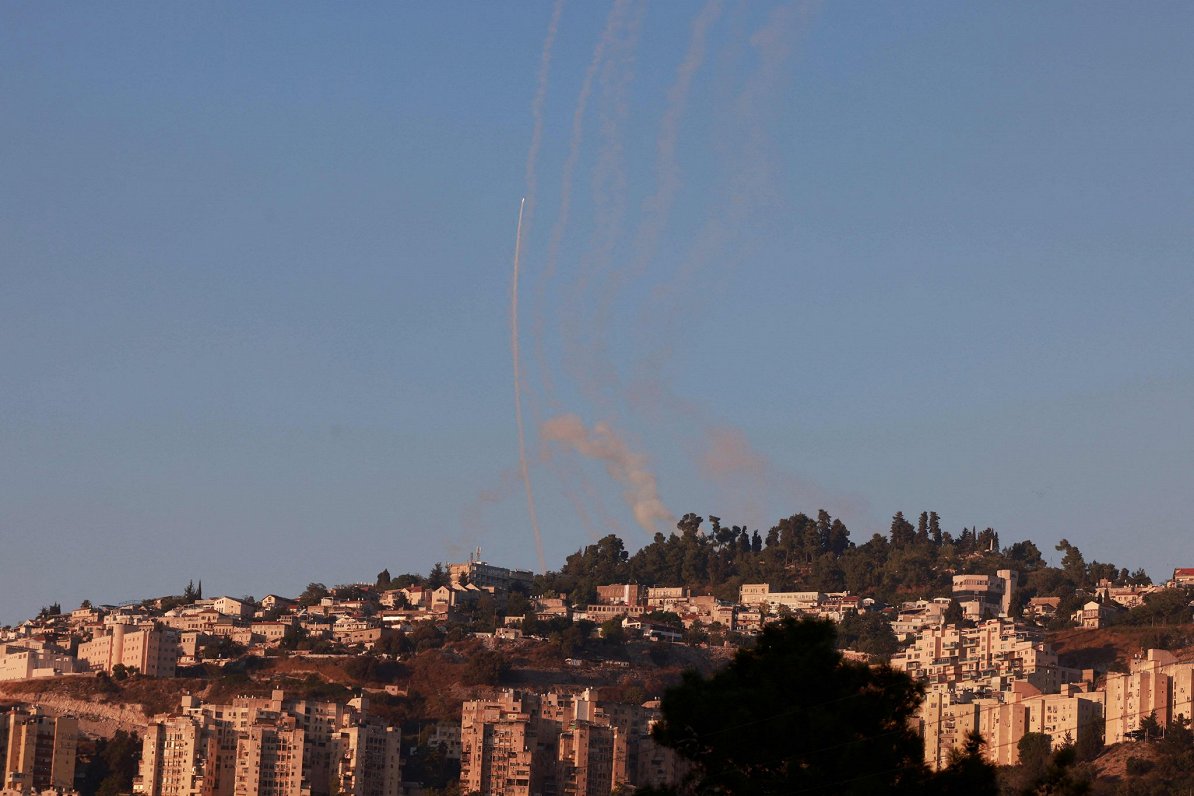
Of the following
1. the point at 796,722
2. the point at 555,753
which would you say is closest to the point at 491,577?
the point at 555,753

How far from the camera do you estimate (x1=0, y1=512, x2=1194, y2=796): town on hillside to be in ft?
347

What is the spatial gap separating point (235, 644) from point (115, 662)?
30.0 ft

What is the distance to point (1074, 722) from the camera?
10019 centimetres

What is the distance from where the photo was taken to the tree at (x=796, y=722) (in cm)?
2711

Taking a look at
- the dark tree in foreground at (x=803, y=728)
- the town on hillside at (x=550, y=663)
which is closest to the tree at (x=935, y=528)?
the town on hillside at (x=550, y=663)

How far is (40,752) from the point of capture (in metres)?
110

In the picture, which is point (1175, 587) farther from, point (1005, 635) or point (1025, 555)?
point (1025, 555)

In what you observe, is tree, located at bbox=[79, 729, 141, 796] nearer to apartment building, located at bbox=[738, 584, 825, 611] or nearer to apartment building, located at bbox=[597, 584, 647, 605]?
apartment building, located at bbox=[597, 584, 647, 605]

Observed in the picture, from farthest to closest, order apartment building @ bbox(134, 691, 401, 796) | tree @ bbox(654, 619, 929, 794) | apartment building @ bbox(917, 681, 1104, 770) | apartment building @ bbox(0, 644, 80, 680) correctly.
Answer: apartment building @ bbox(0, 644, 80, 680)
apartment building @ bbox(134, 691, 401, 796)
apartment building @ bbox(917, 681, 1104, 770)
tree @ bbox(654, 619, 929, 794)

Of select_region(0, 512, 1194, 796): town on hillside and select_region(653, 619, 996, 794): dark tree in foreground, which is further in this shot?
select_region(0, 512, 1194, 796): town on hillside

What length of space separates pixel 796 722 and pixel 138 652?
11077 cm

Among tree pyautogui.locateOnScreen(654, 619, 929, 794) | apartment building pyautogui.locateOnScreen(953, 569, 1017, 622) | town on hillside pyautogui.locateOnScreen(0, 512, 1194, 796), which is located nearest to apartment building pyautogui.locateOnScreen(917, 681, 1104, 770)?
town on hillside pyautogui.locateOnScreen(0, 512, 1194, 796)

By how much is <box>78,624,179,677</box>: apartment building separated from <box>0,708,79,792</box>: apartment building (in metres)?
19.2

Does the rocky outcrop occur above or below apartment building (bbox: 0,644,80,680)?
below
